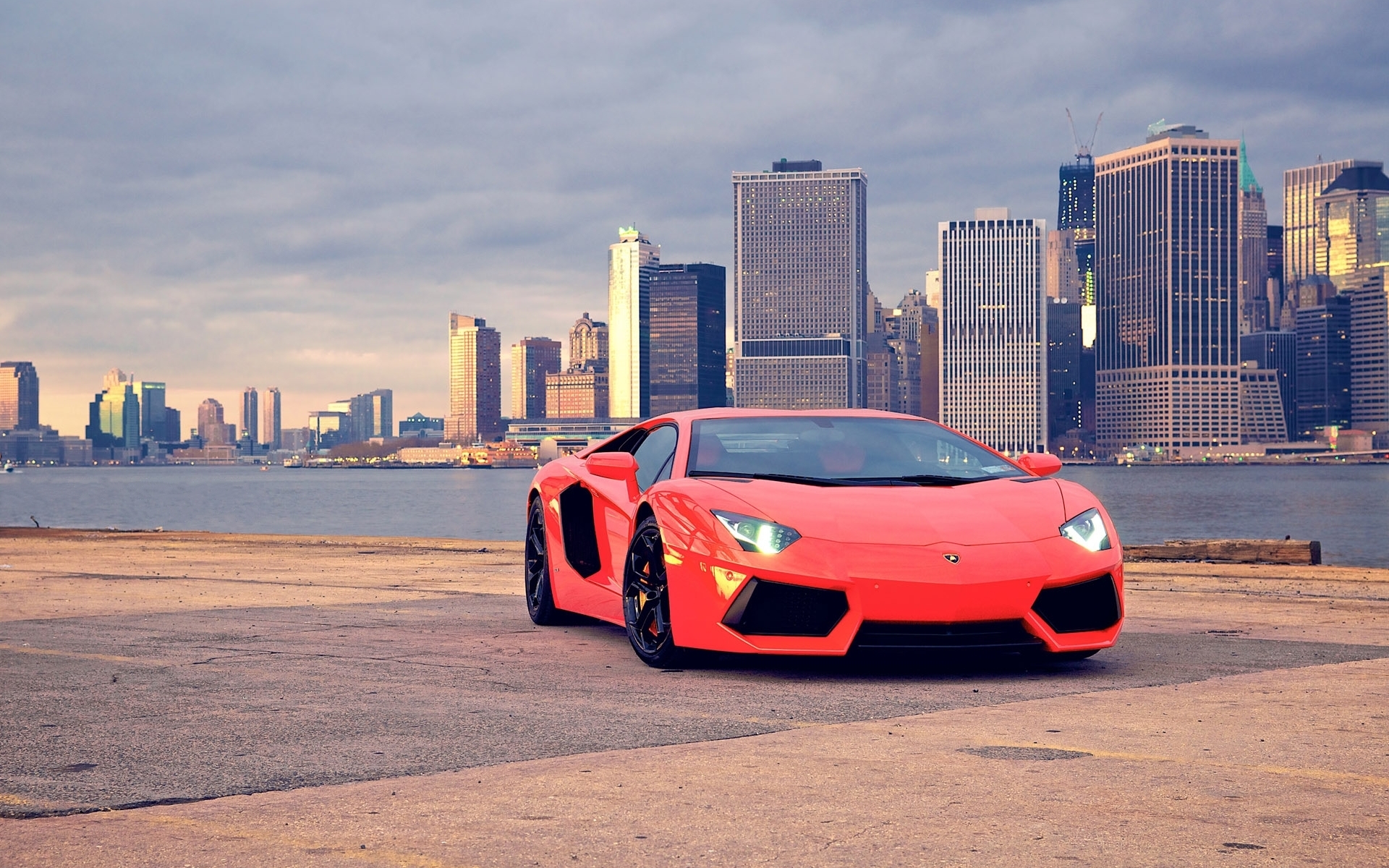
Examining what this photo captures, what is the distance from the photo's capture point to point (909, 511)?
23.5 ft

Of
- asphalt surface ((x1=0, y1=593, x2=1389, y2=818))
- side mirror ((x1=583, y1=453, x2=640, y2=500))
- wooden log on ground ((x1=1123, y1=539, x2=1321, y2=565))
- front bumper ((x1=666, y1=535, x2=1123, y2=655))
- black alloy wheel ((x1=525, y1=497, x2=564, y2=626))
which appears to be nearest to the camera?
asphalt surface ((x1=0, y1=593, x2=1389, y2=818))

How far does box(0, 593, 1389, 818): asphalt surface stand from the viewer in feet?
15.8

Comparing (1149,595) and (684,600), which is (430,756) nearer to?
(684,600)

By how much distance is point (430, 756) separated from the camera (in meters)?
4.95

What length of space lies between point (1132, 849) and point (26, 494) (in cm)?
14168

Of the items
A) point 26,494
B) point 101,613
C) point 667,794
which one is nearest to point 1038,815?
point 667,794

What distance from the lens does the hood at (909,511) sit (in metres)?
6.96

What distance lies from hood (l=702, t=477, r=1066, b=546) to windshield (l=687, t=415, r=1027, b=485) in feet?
0.70

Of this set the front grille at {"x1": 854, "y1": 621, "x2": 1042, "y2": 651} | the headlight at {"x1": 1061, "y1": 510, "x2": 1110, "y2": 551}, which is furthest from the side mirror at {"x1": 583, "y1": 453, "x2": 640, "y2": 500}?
the headlight at {"x1": 1061, "y1": 510, "x2": 1110, "y2": 551}

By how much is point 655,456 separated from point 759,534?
1.72 m

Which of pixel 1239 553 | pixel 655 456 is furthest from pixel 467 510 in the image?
pixel 655 456

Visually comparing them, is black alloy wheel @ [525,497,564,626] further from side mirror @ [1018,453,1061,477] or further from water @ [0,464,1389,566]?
water @ [0,464,1389,566]

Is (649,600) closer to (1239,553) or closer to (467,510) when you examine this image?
(1239,553)

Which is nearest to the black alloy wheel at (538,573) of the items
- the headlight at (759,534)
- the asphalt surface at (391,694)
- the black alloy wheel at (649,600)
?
the asphalt surface at (391,694)
